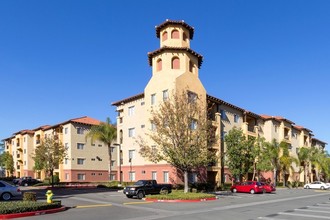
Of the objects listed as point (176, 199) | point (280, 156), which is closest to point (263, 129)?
point (280, 156)

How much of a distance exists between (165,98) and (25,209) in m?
25.7

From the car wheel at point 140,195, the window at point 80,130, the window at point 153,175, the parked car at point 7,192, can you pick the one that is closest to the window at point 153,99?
the window at point 153,175

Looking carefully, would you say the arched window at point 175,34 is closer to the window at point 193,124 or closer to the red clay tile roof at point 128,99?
the red clay tile roof at point 128,99

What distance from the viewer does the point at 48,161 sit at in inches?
1981

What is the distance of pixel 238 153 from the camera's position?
46.9m

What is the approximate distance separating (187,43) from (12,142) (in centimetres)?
7508

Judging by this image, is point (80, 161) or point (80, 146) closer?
point (80, 161)

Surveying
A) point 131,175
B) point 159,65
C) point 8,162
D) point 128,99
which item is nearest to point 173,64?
point 159,65

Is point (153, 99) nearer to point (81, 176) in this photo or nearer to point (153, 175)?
point (153, 175)

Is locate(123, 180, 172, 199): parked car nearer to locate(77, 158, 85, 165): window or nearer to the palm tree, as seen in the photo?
locate(77, 158, 85, 165): window

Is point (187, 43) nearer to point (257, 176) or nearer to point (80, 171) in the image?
point (257, 176)

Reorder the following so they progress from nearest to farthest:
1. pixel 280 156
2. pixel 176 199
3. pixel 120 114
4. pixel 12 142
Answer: pixel 176 199, pixel 120 114, pixel 280 156, pixel 12 142

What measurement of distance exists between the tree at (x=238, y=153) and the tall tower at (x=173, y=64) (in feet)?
23.9

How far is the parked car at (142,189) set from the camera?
32.1 m
